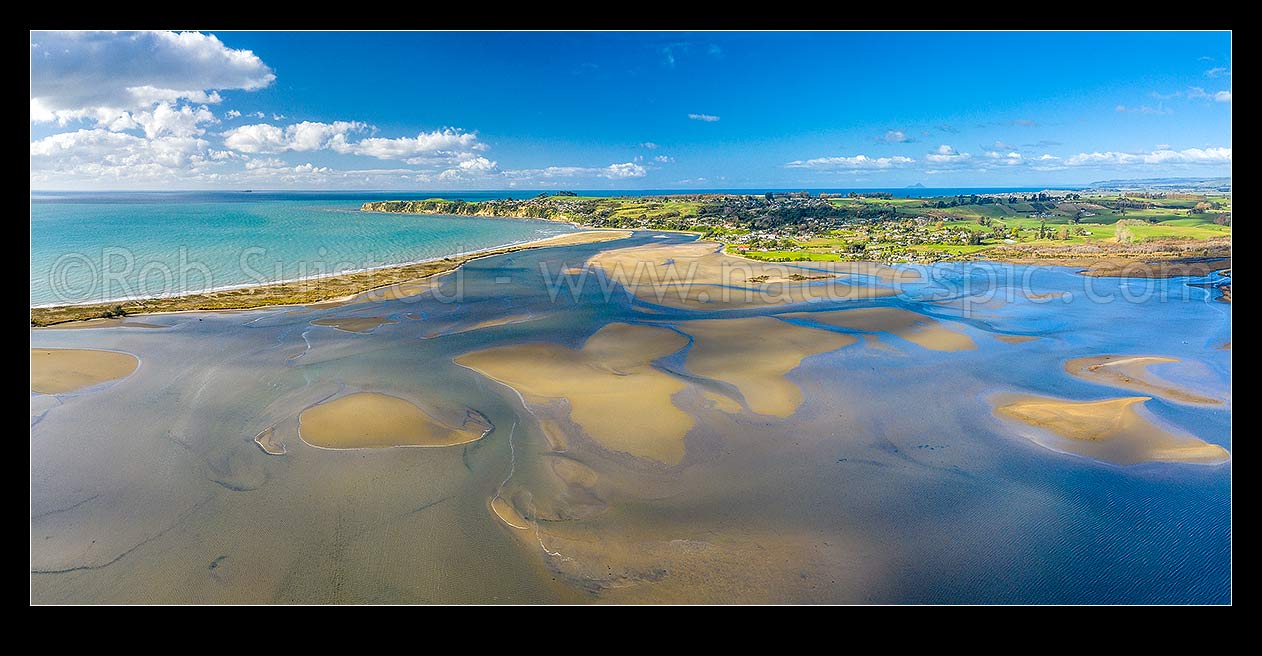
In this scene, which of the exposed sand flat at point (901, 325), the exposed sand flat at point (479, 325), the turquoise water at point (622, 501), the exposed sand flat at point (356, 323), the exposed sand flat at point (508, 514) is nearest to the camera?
the turquoise water at point (622, 501)

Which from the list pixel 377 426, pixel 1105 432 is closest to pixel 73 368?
pixel 377 426

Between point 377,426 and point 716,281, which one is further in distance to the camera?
point 716,281

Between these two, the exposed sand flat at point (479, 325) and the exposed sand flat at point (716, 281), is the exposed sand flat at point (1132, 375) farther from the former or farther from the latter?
the exposed sand flat at point (479, 325)

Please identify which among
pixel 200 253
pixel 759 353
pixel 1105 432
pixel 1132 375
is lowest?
pixel 1105 432

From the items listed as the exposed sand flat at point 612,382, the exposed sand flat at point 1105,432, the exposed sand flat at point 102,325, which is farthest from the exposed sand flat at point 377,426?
the exposed sand flat at point 102,325

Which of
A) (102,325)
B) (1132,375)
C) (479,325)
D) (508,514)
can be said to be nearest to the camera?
(508,514)

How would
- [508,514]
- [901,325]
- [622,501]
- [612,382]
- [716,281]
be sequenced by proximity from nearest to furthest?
[508,514]
[622,501]
[612,382]
[901,325]
[716,281]

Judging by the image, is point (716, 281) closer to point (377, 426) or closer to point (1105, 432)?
point (1105, 432)

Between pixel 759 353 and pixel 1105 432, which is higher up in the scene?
pixel 759 353
